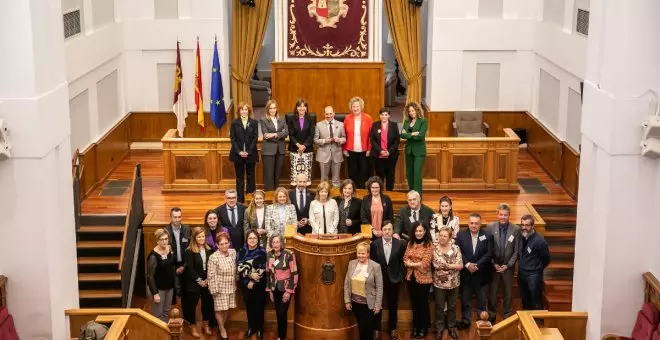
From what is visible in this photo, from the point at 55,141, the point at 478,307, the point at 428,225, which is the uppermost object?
the point at 55,141

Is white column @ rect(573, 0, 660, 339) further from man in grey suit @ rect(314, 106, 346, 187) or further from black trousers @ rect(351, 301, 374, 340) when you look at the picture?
man in grey suit @ rect(314, 106, 346, 187)

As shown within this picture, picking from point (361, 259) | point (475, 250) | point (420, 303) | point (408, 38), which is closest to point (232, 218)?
point (361, 259)

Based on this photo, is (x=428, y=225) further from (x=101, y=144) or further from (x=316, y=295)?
(x=101, y=144)

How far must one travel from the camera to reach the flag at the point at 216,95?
19.0 meters

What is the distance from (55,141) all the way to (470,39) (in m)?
10.1

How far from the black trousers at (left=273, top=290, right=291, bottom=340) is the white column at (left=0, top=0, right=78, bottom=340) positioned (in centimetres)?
260

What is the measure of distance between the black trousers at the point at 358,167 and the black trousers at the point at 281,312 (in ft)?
9.33

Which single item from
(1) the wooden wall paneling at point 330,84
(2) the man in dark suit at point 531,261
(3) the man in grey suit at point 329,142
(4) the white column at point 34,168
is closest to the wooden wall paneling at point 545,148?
(1) the wooden wall paneling at point 330,84

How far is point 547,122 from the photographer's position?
18594 millimetres

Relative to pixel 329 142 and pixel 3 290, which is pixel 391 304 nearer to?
pixel 329 142

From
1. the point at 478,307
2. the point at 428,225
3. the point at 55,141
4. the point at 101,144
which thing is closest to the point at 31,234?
the point at 55,141

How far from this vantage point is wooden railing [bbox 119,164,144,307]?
14039 millimetres

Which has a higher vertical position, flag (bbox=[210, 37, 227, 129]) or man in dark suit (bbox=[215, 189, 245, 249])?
flag (bbox=[210, 37, 227, 129])

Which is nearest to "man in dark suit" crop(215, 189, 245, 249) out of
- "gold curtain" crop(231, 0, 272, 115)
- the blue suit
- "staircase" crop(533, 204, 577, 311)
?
the blue suit
